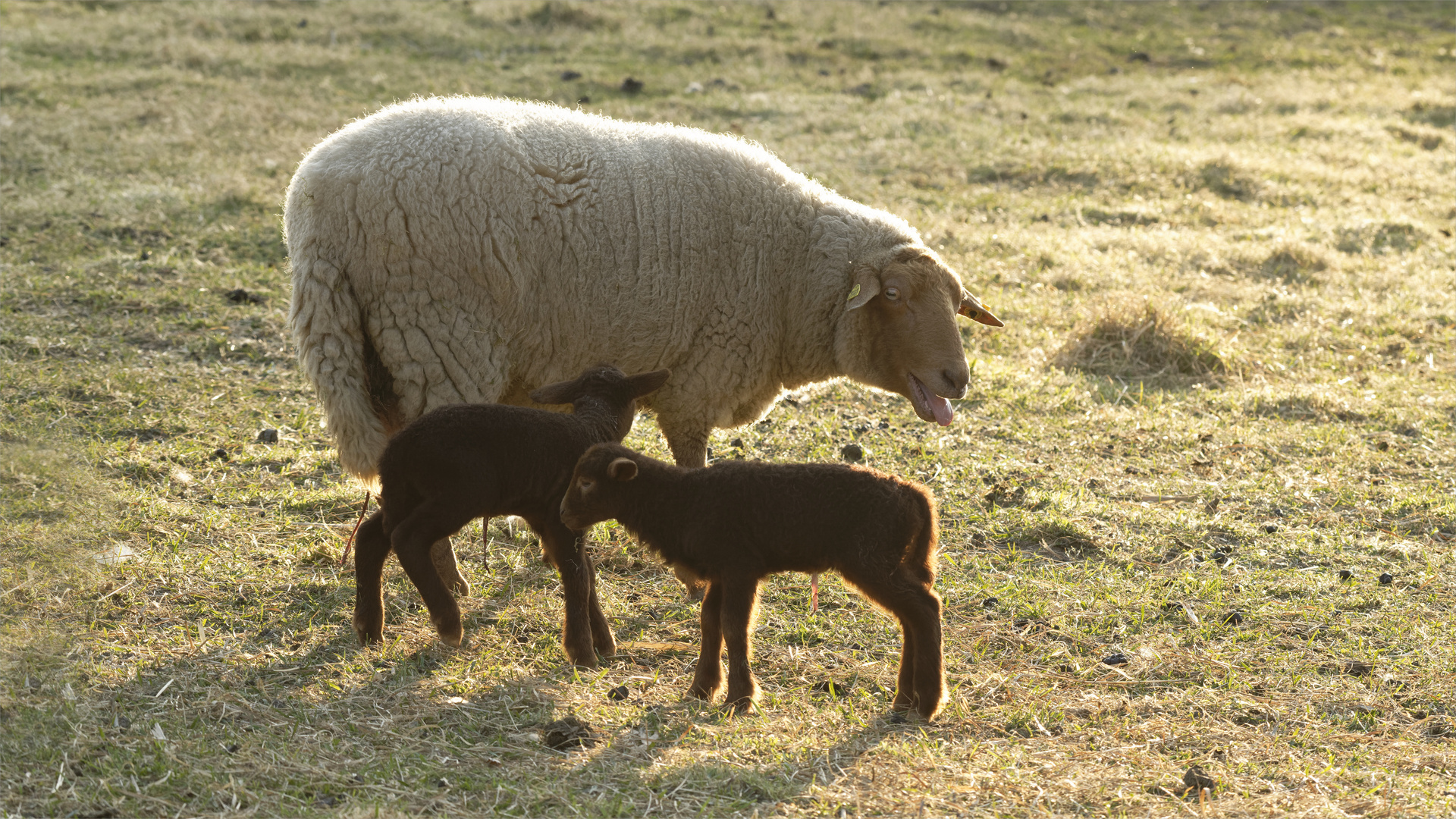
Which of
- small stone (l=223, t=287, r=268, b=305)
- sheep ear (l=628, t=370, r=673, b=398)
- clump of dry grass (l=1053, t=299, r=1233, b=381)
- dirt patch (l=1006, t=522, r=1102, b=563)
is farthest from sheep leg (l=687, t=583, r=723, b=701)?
small stone (l=223, t=287, r=268, b=305)

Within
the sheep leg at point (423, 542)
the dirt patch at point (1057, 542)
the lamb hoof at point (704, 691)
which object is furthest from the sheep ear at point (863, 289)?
the sheep leg at point (423, 542)

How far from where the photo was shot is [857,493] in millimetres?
4480

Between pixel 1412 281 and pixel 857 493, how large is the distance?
882 centimetres

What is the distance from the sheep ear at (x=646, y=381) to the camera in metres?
5.19

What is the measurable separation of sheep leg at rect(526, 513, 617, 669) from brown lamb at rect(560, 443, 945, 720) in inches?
9.2

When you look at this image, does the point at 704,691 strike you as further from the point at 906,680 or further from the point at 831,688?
the point at 906,680

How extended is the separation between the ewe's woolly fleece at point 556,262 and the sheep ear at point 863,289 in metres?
0.09

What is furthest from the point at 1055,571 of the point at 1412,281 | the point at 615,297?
the point at 1412,281

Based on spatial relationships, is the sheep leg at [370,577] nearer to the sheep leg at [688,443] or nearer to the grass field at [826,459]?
the grass field at [826,459]

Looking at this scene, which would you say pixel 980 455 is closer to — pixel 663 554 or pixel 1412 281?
pixel 663 554

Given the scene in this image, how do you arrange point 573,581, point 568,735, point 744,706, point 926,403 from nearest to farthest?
1. point 568,735
2. point 744,706
3. point 573,581
4. point 926,403

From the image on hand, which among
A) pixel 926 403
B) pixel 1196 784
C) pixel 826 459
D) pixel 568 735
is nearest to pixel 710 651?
pixel 568 735

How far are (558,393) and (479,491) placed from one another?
669 mm

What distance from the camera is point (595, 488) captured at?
454 centimetres
